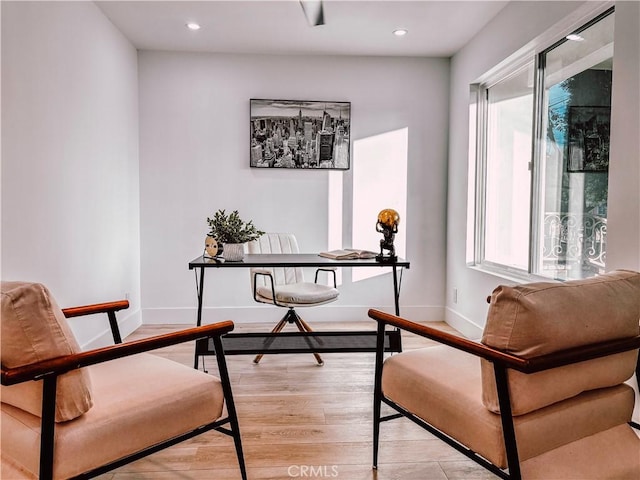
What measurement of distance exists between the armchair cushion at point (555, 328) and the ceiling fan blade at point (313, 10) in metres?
1.72

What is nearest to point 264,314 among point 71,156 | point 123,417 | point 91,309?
point 71,156

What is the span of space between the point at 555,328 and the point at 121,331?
333cm

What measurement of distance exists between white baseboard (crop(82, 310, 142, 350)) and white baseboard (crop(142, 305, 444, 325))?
0.14 metres

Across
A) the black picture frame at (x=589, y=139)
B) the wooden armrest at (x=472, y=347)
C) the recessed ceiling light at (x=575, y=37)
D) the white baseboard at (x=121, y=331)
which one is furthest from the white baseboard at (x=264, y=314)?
the wooden armrest at (x=472, y=347)

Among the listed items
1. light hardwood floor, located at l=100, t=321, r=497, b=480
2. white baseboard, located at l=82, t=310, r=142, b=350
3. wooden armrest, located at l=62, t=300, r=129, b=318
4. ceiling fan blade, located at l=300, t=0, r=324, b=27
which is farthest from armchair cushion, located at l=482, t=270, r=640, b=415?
white baseboard, located at l=82, t=310, r=142, b=350

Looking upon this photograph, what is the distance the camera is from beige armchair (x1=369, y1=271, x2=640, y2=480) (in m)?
1.14

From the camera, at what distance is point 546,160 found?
9.35 feet

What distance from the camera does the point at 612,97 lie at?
2.08m

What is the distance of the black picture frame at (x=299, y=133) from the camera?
13.2 ft

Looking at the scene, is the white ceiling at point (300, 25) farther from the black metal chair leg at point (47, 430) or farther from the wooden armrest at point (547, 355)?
the black metal chair leg at point (47, 430)

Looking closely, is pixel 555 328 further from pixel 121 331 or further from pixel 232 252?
pixel 121 331

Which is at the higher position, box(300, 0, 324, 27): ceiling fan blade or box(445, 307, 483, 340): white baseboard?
box(300, 0, 324, 27): ceiling fan blade

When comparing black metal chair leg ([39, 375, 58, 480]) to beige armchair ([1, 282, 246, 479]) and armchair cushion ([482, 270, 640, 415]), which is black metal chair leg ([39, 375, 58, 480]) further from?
armchair cushion ([482, 270, 640, 415])

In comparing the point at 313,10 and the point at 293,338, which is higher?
the point at 313,10
